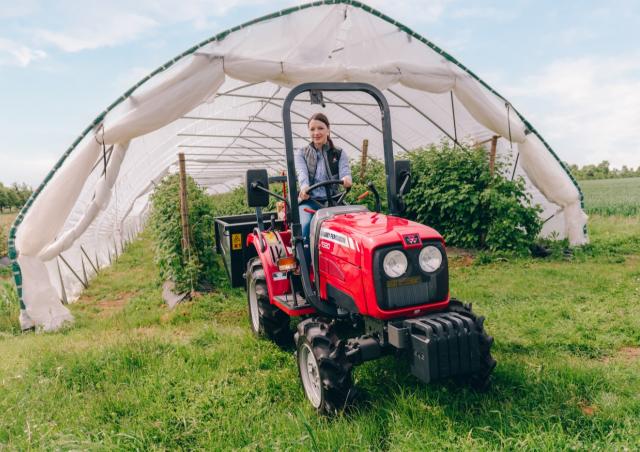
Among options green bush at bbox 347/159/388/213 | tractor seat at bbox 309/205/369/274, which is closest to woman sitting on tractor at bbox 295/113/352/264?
tractor seat at bbox 309/205/369/274

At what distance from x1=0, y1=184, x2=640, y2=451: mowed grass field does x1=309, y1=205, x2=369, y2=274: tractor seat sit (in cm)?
99

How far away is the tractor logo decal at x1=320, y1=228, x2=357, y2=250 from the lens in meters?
2.85

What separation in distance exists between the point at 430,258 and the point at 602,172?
68399 millimetres

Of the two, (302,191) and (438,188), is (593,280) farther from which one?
(302,191)

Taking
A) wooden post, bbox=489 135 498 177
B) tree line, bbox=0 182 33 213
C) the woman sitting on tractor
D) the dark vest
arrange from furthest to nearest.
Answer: tree line, bbox=0 182 33 213
wooden post, bbox=489 135 498 177
the dark vest
the woman sitting on tractor

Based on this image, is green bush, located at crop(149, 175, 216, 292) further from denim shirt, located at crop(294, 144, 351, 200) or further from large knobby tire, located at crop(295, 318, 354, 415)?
large knobby tire, located at crop(295, 318, 354, 415)

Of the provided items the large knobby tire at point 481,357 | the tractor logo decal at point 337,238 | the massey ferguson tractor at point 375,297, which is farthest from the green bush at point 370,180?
the large knobby tire at point 481,357

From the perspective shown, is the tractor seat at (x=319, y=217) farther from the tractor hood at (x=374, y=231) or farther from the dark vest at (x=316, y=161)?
the dark vest at (x=316, y=161)

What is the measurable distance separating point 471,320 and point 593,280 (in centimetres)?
433

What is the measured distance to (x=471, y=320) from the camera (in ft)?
8.60

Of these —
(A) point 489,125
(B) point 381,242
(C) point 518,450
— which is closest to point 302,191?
(B) point 381,242

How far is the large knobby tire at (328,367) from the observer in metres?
2.67

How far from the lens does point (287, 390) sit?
3.23 meters

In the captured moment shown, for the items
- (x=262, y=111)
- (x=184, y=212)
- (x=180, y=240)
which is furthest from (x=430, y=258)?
(x=262, y=111)
